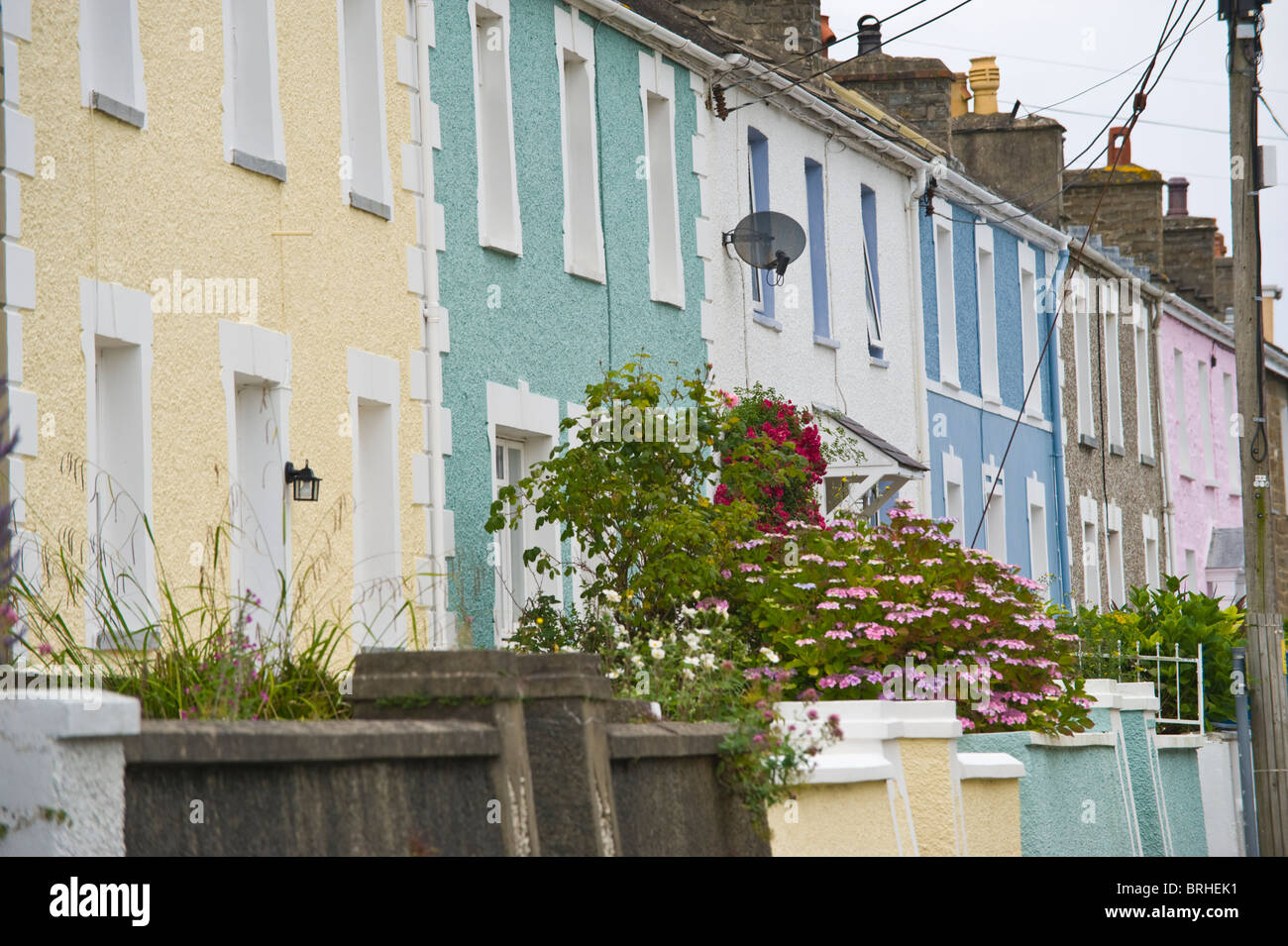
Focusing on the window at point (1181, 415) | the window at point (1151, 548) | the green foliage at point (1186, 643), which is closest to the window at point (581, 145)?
the green foliage at point (1186, 643)

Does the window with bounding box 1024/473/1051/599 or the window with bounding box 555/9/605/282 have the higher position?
the window with bounding box 555/9/605/282

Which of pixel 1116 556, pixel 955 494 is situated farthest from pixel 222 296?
pixel 1116 556

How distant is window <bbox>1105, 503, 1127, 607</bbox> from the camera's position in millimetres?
29781

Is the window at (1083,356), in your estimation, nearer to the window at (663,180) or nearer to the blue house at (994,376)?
the blue house at (994,376)

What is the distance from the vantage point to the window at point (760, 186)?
18938 mm

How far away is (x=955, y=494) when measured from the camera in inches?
947

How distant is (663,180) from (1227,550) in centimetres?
1809

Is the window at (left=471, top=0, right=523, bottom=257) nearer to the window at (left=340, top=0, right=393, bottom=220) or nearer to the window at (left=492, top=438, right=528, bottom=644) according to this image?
the window at (left=340, top=0, right=393, bottom=220)

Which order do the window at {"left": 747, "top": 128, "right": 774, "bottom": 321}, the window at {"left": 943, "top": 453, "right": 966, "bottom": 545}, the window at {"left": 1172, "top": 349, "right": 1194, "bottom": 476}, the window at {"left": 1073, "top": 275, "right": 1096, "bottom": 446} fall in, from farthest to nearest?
the window at {"left": 1172, "top": 349, "right": 1194, "bottom": 476} → the window at {"left": 1073, "top": 275, "right": 1096, "bottom": 446} → the window at {"left": 943, "top": 453, "right": 966, "bottom": 545} → the window at {"left": 747, "top": 128, "right": 774, "bottom": 321}

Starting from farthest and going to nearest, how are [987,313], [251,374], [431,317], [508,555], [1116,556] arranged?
[1116,556] < [987,313] < [508,555] < [431,317] < [251,374]

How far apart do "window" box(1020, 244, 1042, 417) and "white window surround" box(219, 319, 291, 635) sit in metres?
16.3

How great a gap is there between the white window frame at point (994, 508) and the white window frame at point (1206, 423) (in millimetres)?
10342

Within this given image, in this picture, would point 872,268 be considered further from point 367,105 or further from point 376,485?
point 376,485

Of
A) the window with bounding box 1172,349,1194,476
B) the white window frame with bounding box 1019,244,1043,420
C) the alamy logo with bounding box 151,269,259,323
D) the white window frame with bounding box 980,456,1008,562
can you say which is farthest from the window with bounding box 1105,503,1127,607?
the alamy logo with bounding box 151,269,259,323
